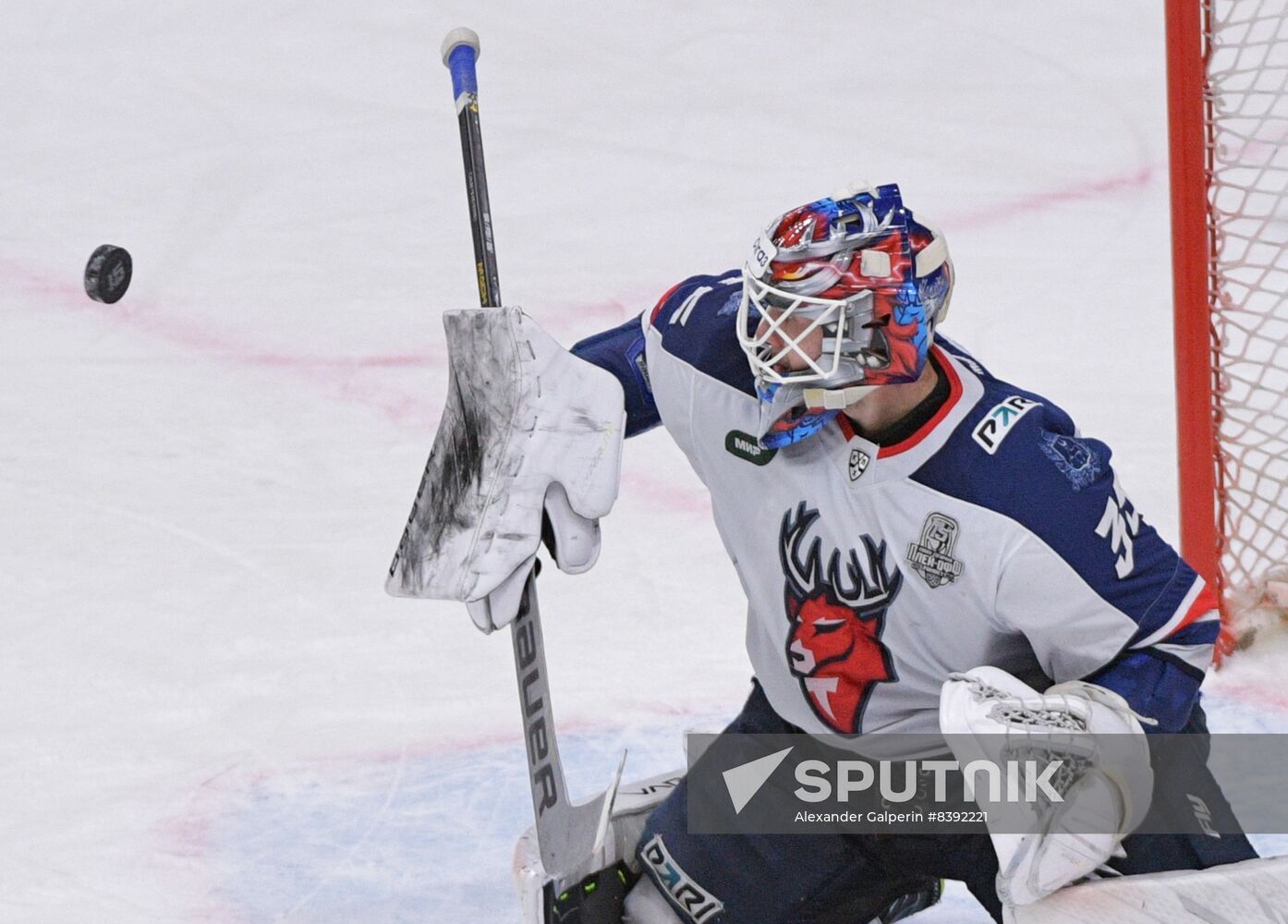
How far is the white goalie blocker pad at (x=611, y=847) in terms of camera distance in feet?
7.50

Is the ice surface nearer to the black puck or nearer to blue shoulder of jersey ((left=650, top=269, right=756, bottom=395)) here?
the black puck

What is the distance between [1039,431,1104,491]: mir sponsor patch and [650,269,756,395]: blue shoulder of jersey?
0.44 m

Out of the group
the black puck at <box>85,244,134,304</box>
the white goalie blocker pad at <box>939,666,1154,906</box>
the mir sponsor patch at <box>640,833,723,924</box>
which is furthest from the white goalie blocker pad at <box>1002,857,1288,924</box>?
the black puck at <box>85,244,134,304</box>

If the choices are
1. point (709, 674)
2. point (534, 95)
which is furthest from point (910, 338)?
point (534, 95)

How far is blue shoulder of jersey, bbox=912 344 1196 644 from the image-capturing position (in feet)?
6.14

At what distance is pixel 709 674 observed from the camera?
3320mm

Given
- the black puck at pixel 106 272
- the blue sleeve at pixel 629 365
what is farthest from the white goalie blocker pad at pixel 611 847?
the black puck at pixel 106 272

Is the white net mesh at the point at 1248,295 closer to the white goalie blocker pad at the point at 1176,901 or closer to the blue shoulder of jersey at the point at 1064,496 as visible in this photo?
the blue shoulder of jersey at the point at 1064,496

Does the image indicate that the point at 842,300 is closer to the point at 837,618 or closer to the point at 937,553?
the point at 937,553

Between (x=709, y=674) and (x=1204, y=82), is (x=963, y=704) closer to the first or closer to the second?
(x=709, y=674)

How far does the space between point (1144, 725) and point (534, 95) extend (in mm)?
4296

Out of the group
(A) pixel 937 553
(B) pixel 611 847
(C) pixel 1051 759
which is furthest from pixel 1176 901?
(B) pixel 611 847

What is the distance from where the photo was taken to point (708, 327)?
7.43ft

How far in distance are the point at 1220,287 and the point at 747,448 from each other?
1.55 m
